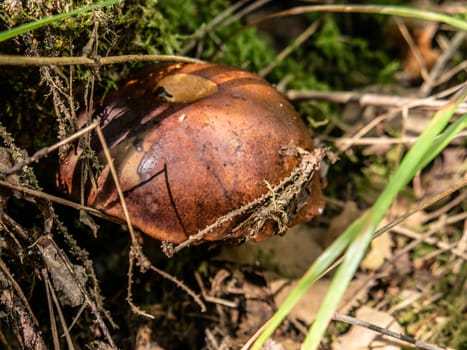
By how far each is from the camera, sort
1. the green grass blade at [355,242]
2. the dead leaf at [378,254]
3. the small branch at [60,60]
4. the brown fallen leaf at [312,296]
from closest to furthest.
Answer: the green grass blade at [355,242]
the small branch at [60,60]
the brown fallen leaf at [312,296]
the dead leaf at [378,254]

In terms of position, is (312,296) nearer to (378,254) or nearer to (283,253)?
(283,253)

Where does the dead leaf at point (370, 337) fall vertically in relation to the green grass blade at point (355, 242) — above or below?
below

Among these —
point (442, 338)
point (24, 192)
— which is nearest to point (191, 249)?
point (24, 192)

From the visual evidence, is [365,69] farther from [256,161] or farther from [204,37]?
[256,161]

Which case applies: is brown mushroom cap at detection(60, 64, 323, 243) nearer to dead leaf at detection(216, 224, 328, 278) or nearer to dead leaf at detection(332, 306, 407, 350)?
dead leaf at detection(216, 224, 328, 278)

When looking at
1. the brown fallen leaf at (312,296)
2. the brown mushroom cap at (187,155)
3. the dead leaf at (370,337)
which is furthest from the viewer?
the brown fallen leaf at (312,296)

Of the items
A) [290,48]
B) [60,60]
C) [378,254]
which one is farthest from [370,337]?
[290,48]

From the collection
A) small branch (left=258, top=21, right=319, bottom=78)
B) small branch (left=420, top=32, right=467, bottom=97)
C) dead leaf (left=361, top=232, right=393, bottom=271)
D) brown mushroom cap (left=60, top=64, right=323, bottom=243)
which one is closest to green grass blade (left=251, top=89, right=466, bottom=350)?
brown mushroom cap (left=60, top=64, right=323, bottom=243)

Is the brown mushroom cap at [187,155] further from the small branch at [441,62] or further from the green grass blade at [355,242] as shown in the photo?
the small branch at [441,62]

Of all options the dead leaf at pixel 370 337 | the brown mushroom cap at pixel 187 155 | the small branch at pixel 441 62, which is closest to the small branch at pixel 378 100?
the small branch at pixel 441 62
